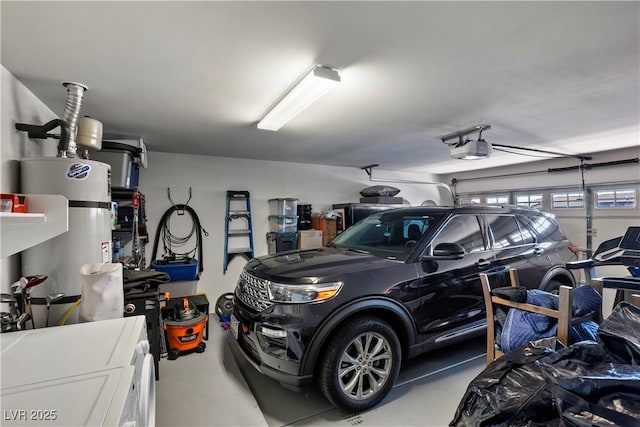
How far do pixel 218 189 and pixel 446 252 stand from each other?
12.7 ft

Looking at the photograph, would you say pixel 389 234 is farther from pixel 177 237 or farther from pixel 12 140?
pixel 177 237

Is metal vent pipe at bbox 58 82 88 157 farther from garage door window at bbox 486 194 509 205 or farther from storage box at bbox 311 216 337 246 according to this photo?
garage door window at bbox 486 194 509 205

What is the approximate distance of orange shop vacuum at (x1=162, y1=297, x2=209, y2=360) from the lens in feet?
10.1

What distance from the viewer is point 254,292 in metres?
2.32

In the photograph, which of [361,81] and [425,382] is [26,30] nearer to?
[361,81]

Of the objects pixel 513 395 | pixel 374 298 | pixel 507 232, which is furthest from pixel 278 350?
pixel 507 232

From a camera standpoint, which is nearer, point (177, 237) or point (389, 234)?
point (389, 234)

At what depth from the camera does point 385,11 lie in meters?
1.41

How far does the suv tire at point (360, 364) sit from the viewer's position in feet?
6.76

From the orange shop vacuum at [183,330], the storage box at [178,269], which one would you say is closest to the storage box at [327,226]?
the storage box at [178,269]

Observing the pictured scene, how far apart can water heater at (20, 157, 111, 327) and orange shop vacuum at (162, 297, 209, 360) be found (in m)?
1.10

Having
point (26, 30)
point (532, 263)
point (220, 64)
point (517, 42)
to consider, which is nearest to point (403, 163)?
point (532, 263)

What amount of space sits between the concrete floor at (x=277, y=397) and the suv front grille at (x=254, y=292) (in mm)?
806

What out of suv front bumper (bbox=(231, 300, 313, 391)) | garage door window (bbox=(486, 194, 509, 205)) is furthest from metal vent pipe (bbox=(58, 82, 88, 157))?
garage door window (bbox=(486, 194, 509, 205))
